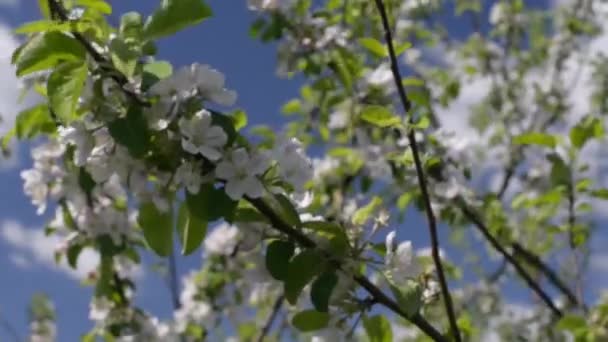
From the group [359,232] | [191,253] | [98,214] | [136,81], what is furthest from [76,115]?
[98,214]

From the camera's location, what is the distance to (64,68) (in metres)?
1.43

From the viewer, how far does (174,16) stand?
151 cm

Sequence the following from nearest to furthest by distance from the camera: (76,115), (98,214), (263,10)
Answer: (76,115), (98,214), (263,10)

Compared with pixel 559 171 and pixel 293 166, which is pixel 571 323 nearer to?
pixel 293 166

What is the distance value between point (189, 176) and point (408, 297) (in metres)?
0.41

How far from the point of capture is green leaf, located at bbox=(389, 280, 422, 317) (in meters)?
1.51

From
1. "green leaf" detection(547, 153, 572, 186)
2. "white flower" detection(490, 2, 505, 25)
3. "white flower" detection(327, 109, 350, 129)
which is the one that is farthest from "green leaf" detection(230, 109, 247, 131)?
"white flower" detection(490, 2, 505, 25)

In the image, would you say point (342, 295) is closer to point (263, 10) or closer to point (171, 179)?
point (171, 179)

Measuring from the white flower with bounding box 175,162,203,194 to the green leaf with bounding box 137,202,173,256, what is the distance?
0.14 meters

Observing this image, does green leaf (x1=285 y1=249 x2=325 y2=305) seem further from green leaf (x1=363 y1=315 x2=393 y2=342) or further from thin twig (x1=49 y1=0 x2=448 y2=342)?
green leaf (x1=363 y1=315 x2=393 y2=342)

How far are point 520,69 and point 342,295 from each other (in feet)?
18.1

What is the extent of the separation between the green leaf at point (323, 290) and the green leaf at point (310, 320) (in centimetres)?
14

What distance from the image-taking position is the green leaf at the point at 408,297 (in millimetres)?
1507

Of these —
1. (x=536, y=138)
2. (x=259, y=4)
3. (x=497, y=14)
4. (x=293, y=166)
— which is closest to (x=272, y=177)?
(x=293, y=166)
